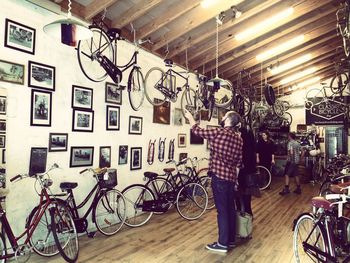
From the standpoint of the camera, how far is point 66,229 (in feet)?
11.8

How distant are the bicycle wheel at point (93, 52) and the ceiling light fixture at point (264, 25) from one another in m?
3.21

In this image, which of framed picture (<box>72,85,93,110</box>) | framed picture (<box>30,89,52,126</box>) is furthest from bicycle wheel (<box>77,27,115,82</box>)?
framed picture (<box>30,89,52,126</box>)

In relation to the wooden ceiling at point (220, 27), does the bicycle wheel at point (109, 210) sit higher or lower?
lower

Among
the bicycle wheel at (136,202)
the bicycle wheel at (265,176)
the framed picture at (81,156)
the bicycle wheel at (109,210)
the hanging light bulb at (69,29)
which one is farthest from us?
the bicycle wheel at (265,176)

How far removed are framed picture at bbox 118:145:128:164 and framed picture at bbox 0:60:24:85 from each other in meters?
2.07

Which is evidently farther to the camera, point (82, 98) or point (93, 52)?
point (82, 98)

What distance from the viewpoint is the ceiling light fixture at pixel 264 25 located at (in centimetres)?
606

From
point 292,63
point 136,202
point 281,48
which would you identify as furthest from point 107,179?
point 292,63

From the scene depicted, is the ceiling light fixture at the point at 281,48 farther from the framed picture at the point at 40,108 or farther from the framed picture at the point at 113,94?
the framed picture at the point at 40,108

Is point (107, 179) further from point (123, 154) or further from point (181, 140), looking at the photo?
point (181, 140)

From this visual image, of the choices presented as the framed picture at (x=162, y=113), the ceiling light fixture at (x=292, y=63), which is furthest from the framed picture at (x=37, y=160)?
the ceiling light fixture at (x=292, y=63)

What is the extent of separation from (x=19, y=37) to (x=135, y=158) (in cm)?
281

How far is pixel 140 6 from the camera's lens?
4801 millimetres

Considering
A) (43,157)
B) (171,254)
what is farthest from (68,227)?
(171,254)
